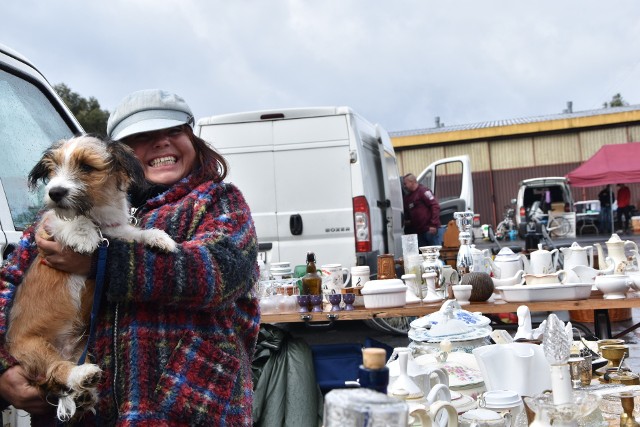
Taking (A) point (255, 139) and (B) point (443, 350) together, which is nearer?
(B) point (443, 350)

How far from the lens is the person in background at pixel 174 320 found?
1.90 meters

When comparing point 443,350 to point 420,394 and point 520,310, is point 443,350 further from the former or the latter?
point 420,394

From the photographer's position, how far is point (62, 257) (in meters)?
1.98

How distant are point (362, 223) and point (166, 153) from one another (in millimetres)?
5364

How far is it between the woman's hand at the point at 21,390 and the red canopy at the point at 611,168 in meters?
20.3

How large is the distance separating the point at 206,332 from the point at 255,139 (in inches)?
232

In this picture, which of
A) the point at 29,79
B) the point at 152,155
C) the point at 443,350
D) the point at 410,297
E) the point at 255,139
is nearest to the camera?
the point at 152,155

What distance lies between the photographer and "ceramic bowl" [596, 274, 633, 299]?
4.77 m

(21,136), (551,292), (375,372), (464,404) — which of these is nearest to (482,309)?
(551,292)

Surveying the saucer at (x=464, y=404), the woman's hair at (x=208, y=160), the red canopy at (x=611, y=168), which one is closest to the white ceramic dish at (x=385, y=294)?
the saucer at (x=464, y=404)

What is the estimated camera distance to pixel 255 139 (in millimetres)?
7754

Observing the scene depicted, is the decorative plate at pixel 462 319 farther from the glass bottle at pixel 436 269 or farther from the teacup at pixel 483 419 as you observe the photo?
the glass bottle at pixel 436 269

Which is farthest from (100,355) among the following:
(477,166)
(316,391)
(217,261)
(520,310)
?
(477,166)

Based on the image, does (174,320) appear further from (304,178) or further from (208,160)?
(304,178)
